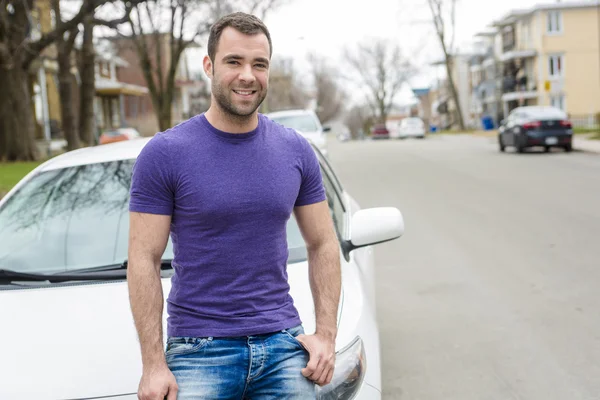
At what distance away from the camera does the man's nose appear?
2.20 m

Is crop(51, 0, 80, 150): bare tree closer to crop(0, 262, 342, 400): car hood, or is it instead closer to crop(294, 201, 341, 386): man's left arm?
crop(0, 262, 342, 400): car hood

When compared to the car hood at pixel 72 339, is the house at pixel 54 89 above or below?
above

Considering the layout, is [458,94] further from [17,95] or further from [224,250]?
[224,250]

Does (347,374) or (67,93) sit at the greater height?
(67,93)

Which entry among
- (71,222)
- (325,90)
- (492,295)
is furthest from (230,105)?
(325,90)

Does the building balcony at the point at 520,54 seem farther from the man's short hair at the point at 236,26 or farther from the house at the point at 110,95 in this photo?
the man's short hair at the point at 236,26

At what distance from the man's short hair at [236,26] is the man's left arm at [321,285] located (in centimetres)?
55

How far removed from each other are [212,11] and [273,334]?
29.2 metres

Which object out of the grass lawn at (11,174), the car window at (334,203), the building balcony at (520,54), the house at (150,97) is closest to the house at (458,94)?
the building balcony at (520,54)

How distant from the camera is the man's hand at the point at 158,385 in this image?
2008 mm

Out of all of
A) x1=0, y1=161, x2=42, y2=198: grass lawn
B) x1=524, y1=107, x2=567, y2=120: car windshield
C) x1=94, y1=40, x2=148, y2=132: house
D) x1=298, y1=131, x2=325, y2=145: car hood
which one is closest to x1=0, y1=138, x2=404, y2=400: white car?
x1=0, y1=161, x2=42, y2=198: grass lawn

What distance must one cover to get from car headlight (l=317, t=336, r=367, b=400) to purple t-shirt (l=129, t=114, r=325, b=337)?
1.25ft

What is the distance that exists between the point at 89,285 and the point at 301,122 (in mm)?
17051

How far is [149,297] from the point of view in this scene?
209 centimetres
